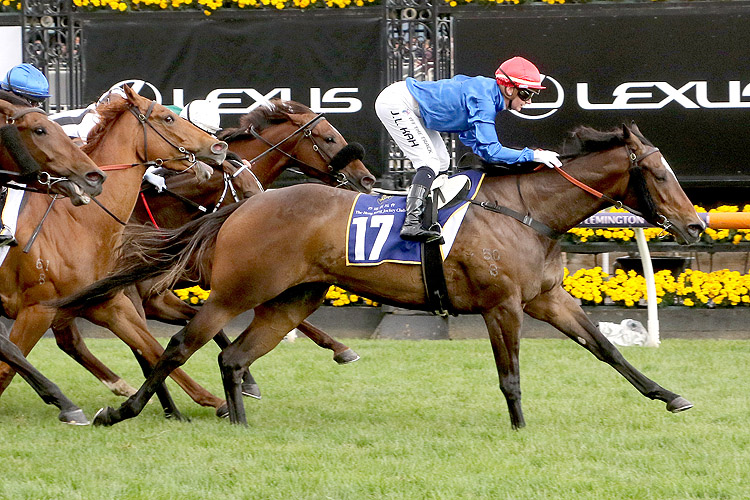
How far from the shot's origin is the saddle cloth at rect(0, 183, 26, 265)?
5463 millimetres

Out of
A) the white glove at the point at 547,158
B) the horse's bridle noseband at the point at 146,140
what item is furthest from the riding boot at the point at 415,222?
the horse's bridle noseband at the point at 146,140

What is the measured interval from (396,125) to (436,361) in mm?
2396

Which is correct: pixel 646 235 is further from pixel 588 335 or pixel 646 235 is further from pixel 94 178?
pixel 94 178

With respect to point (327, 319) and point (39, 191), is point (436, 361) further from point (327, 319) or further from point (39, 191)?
point (39, 191)

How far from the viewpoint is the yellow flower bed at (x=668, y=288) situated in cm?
900

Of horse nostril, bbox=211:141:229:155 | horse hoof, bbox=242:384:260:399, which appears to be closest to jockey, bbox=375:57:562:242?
horse nostril, bbox=211:141:229:155

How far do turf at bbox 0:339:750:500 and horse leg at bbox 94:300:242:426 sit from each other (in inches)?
3.8

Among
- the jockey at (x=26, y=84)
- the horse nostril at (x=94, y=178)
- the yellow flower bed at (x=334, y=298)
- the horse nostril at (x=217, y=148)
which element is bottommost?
the yellow flower bed at (x=334, y=298)

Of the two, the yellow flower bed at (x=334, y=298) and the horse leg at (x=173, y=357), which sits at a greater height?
the horse leg at (x=173, y=357)

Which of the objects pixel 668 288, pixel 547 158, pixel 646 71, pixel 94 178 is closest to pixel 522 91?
pixel 547 158

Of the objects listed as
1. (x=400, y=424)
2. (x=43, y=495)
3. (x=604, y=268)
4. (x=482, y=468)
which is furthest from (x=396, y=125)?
(x=604, y=268)

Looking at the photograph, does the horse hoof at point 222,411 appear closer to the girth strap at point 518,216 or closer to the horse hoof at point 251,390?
the horse hoof at point 251,390

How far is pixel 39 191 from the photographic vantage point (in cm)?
530

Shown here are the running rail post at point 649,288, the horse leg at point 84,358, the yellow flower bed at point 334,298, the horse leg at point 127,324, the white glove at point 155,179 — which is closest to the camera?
the horse leg at point 127,324
